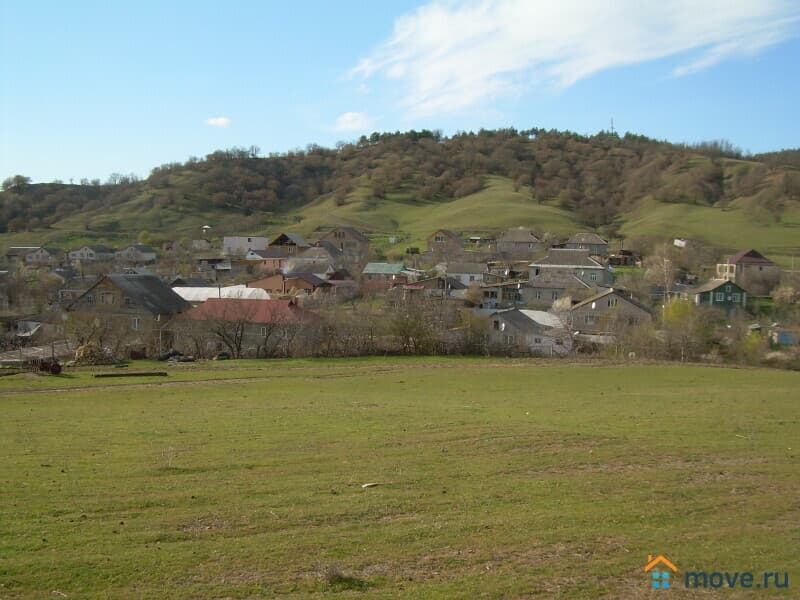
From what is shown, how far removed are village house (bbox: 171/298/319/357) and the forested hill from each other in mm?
95551

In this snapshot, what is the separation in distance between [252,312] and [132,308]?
34.9ft

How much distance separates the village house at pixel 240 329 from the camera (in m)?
42.5

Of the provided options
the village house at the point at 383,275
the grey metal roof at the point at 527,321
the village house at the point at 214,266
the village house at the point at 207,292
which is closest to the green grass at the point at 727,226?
the village house at the point at 383,275

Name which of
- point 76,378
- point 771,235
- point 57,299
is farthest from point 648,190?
point 76,378

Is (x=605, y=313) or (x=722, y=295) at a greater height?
(x=722, y=295)

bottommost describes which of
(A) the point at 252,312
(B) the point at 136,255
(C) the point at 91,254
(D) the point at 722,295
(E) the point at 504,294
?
(A) the point at 252,312

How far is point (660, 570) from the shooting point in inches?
333

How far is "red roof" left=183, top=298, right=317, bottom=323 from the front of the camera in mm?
43375

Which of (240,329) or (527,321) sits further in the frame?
(527,321)

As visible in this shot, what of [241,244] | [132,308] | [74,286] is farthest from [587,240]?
[74,286]

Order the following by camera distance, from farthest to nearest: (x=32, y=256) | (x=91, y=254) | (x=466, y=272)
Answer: (x=91, y=254) → (x=32, y=256) → (x=466, y=272)

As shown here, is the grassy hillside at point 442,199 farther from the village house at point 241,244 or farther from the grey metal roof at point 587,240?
the village house at point 241,244

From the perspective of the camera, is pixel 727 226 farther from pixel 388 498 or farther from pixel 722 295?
pixel 388 498

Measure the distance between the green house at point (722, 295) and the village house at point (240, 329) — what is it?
39.3 metres
